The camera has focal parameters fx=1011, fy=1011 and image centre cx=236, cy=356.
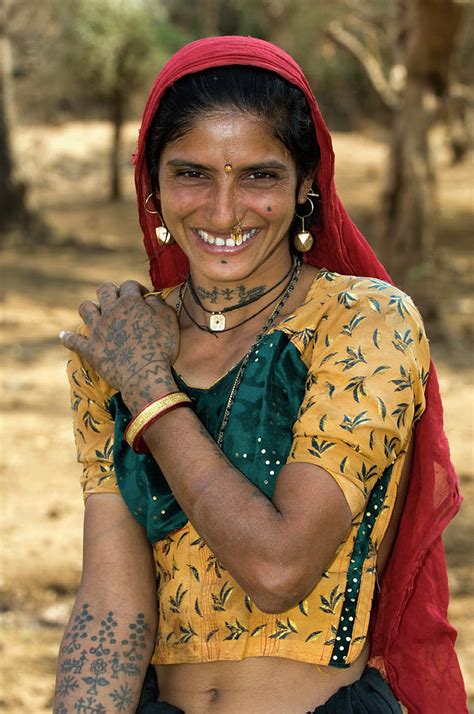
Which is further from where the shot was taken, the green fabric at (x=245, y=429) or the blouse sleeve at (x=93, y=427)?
the blouse sleeve at (x=93, y=427)

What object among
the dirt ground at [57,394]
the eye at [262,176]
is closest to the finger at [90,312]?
the eye at [262,176]

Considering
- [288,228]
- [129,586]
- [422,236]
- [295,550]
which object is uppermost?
[288,228]

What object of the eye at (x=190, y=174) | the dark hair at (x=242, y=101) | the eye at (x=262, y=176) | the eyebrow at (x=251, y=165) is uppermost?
the dark hair at (x=242, y=101)

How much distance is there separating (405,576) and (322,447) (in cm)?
36

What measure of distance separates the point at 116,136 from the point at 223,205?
1517 cm

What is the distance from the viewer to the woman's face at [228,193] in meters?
1.79

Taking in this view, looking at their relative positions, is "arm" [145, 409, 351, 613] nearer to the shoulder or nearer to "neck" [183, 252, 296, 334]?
the shoulder

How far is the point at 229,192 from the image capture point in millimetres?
1818

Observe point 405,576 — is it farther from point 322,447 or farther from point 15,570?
point 15,570

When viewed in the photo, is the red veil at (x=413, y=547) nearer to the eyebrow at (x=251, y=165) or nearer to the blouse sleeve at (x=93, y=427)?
the eyebrow at (x=251, y=165)

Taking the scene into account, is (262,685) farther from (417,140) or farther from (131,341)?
(417,140)

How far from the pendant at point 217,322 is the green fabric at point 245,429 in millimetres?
149

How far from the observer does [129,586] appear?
1892 mm

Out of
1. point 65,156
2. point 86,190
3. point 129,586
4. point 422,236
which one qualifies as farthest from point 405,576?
point 65,156
